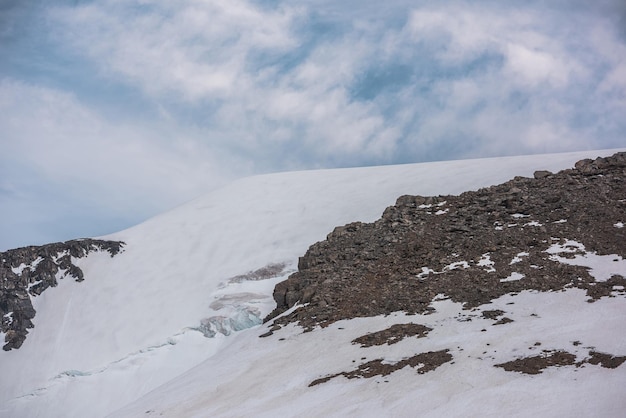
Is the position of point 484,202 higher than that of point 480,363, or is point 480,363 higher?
point 484,202

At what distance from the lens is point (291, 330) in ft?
82.1

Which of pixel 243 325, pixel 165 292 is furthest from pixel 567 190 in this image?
pixel 165 292

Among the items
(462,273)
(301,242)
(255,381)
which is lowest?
(255,381)

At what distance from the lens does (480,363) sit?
1625 centimetres

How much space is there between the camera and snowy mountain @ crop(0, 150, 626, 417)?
15.3 m

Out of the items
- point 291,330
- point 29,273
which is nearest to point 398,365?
point 291,330

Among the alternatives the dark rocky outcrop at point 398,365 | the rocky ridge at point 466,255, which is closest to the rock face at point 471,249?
the rocky ridge at point 466,255

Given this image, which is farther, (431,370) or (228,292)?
(228,292)

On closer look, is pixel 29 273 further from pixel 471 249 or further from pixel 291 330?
pixel 471 249

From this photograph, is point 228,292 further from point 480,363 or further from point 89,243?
point 480,363

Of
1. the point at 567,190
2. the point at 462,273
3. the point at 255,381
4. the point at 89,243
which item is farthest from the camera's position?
the point at 89,243

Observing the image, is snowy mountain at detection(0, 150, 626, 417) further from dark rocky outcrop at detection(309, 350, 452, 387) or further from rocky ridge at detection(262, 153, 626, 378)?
rocky ridge at detection(262, 153, 626, 378)

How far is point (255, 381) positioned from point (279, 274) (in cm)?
1390

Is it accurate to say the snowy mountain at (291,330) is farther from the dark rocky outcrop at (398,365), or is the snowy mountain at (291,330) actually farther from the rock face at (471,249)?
the rock face at (471,249)
